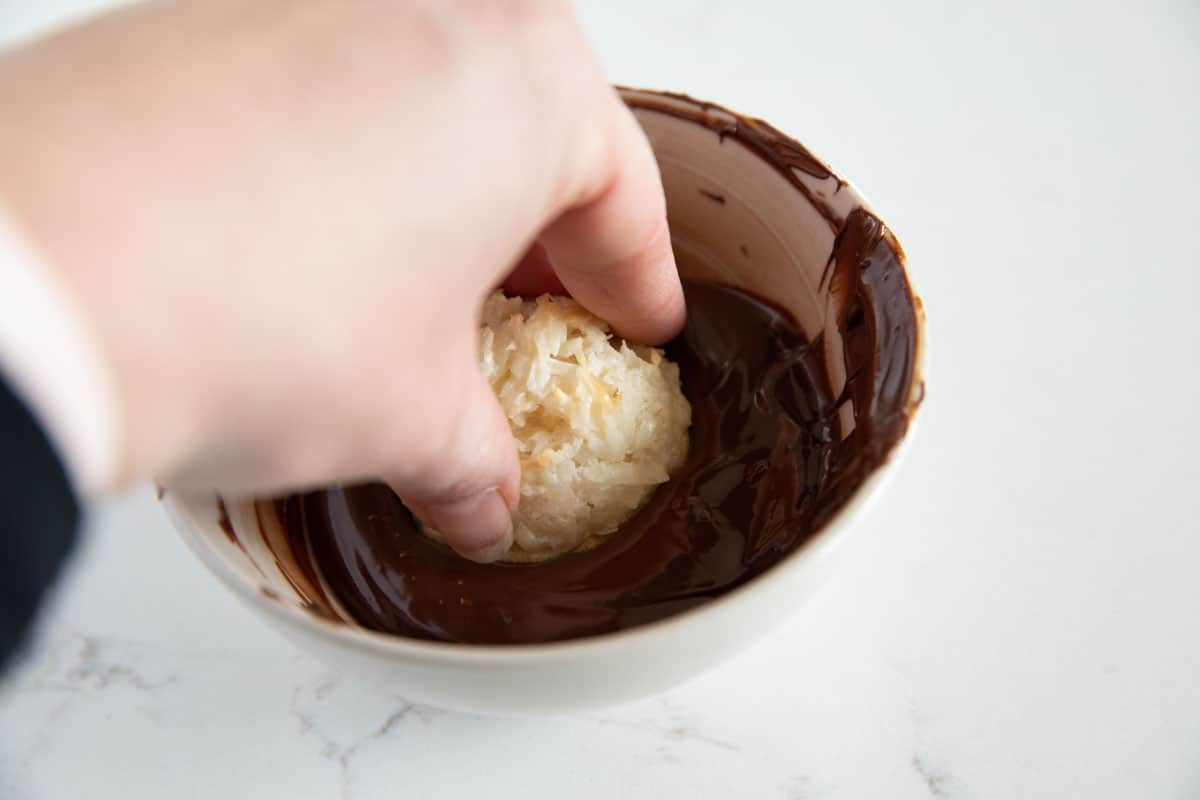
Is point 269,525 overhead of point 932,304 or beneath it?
beneath

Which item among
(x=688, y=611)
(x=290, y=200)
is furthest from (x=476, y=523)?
→ (x=290, y=200)

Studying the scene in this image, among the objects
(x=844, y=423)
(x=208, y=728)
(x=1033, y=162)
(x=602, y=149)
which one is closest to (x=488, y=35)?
→ (x=602, y=149)

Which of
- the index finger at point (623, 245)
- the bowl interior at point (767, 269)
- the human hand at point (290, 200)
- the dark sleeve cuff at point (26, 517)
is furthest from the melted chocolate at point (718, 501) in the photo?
the dark sleeve cuff at point (26, 517)

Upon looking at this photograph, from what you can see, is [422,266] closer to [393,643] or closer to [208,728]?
[393,643]

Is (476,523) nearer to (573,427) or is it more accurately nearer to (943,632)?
(573,427)

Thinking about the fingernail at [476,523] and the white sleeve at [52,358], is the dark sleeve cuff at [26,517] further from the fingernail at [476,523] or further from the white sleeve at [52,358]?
the fingernail at [476,523]

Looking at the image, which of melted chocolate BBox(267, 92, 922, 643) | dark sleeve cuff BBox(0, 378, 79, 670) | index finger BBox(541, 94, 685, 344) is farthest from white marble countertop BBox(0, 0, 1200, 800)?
dark sleeve cuff BBox(0, 378, 79, 670)
